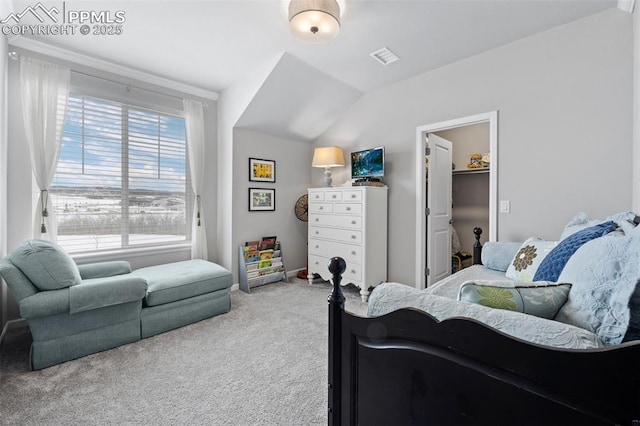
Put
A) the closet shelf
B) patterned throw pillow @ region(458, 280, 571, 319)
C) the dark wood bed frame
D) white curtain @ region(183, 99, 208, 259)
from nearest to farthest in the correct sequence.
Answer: the dark wood bed frame, patterned throw pillow @ region(458, 280, 571, 319), white curtain @ region(183, 99, 208, 259), the closet shelf

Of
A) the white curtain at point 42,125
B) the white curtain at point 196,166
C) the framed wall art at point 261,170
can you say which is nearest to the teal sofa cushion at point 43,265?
the white curtain at point 42,125

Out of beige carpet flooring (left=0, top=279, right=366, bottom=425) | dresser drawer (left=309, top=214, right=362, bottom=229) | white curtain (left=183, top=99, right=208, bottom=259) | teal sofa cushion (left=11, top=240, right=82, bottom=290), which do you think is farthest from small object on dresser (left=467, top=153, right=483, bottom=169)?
teal sofa cushion (left=11, top=240, right=82, bottom=290)

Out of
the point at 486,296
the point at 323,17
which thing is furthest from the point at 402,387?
the point at 323,17

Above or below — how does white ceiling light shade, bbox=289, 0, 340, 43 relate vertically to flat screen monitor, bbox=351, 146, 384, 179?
above

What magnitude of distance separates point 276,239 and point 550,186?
10.6ft

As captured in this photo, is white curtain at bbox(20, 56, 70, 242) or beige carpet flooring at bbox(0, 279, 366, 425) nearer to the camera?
beige carpet flooring at bbox(0, 279, 366, 425)

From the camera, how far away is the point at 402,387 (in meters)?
0.92

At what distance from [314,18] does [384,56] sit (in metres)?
1.23

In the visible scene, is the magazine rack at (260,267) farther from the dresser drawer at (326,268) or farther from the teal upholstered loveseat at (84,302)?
the teal upholstered loveseat at (84,302)

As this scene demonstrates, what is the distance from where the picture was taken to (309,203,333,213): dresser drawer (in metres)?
3.78

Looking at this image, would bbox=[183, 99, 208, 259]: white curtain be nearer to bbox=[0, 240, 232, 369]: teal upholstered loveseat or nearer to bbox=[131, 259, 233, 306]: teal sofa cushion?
bbox=[131, 259, 233, 306]: teal sofa cushion

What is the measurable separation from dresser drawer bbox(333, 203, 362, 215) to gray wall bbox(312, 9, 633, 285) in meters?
0.79

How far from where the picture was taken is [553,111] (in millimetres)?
2553

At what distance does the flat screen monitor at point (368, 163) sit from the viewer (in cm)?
367
